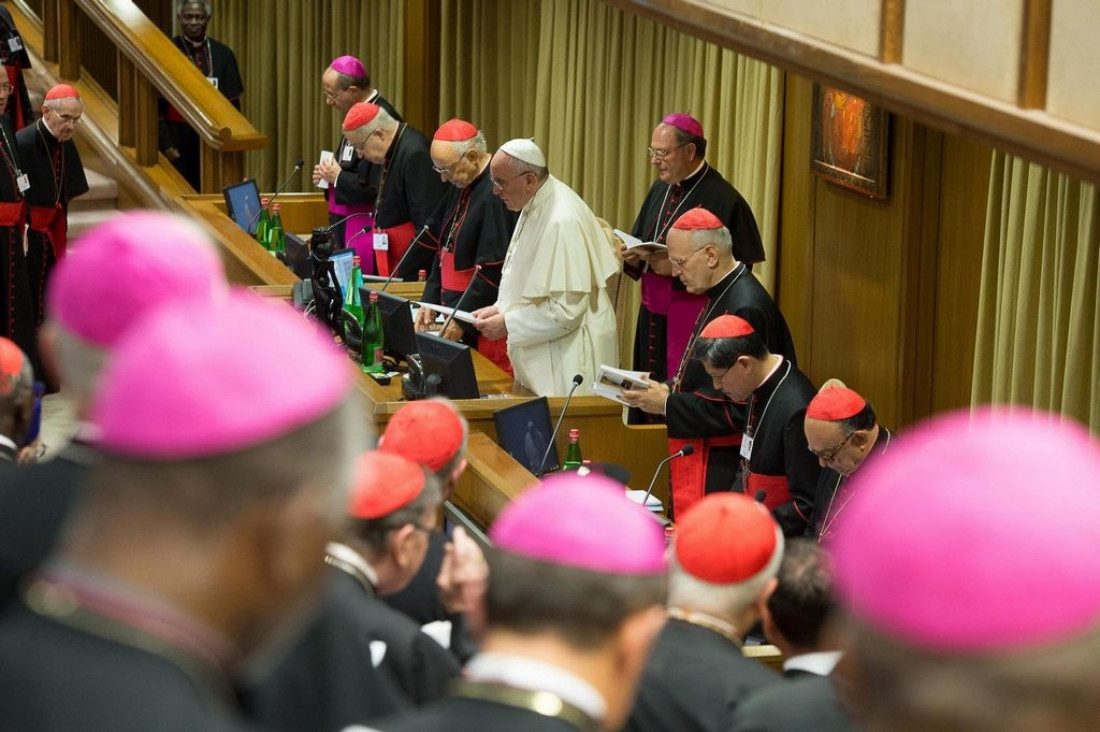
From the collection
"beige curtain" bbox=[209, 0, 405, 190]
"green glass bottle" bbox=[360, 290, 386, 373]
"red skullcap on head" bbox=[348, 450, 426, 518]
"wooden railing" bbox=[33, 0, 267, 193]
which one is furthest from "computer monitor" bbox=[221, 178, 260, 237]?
"red skullcap on head" bbox=[348, 450, 426, 518]

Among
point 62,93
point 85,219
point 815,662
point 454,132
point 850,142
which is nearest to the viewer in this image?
point 815,662

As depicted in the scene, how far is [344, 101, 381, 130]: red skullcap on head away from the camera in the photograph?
27.6 ft

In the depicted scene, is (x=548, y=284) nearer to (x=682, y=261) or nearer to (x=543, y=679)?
(x=682, y=261)

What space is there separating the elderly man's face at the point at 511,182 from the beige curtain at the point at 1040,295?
5.84 ft

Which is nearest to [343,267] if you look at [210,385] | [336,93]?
[336,93]

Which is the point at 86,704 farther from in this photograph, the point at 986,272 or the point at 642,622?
the point at 986,272

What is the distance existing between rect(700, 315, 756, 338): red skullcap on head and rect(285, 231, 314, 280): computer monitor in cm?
295

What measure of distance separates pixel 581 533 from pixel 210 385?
56cm

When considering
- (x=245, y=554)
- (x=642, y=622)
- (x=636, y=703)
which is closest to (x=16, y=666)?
(x=245, y=554)

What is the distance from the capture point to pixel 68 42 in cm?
1019

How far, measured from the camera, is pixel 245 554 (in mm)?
1211

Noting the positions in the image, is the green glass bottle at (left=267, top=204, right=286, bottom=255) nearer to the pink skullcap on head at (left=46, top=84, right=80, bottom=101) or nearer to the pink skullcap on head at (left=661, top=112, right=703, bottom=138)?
the pink skullcap on head at (left=46, top=84, right=80, bottom=101)

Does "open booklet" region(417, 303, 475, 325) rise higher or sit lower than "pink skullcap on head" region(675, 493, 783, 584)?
lower

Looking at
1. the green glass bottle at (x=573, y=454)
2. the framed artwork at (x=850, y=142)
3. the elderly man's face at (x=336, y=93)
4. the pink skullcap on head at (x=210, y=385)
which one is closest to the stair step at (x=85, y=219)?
the elderly man's face at (x=336, y=93)
